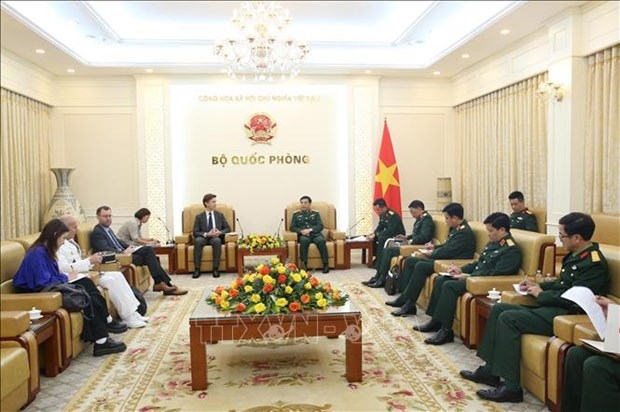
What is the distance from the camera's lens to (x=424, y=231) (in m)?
6.25

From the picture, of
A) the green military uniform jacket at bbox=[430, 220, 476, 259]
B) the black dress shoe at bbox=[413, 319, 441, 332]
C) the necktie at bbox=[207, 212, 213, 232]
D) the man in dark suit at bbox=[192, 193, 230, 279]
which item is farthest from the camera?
the necktie at bbox=[207, 212, 213, 232]

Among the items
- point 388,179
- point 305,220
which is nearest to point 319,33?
point 388,179

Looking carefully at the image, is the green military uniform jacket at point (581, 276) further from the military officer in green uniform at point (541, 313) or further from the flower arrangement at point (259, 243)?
the flower arrangement at point (259, 243)

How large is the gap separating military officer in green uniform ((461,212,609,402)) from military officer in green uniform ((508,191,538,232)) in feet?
9.91

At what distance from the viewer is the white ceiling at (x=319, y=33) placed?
5.76 metres

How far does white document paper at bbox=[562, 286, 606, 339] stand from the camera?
2.61m

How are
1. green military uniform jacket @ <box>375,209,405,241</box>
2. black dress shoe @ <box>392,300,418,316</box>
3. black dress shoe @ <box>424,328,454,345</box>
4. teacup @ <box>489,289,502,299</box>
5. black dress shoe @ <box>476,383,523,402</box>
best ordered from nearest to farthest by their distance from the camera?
black dress shoe @ <box>476,383,523,402</box> → teacup @ <box>489,289,502,299</box> → black dress shoe @ <box>424,328,454,345</box> → black dress shoe @ <box>392,300,418,316</box> → green military uniform jacket @ <box>375,209,405,241</box>

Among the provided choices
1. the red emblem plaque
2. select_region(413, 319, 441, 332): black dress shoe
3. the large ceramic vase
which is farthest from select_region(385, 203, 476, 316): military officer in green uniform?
the large ceramic vase

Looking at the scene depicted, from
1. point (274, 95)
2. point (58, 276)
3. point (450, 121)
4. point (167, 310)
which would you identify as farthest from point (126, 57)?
point (450, 121)

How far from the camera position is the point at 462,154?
345 inches

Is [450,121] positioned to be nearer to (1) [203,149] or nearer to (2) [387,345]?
(1) [203,149]

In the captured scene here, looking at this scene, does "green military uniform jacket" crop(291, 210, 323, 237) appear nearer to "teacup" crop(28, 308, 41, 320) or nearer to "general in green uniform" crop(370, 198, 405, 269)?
"general in green uniform" crop(370, 198, 405, 269)

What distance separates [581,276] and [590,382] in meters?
0.88

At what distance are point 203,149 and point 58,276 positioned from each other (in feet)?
16.5
